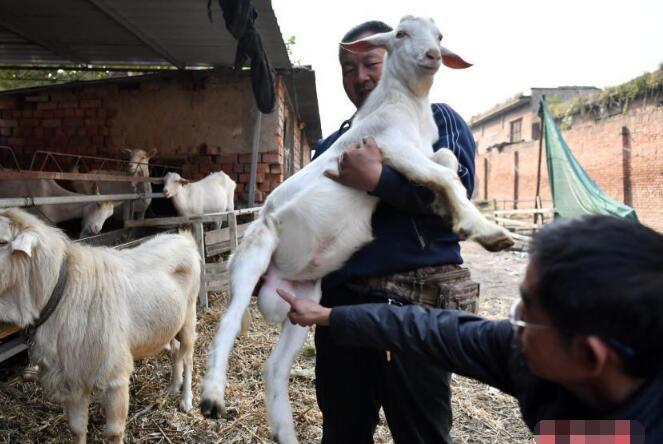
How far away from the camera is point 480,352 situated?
1333mm

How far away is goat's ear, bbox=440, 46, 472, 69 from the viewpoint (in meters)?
2.15

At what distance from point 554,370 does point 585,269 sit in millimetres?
225

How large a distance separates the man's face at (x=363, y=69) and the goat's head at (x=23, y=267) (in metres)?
1.87

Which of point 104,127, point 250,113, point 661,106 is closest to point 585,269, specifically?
point 250,113

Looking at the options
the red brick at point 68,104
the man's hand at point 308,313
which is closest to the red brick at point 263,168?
the red brick at point 68,104

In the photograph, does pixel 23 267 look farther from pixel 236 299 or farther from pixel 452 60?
pixel 452 60

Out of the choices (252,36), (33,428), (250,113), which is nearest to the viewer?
(33,428)

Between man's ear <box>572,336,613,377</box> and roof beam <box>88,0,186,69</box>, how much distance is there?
5.03 m

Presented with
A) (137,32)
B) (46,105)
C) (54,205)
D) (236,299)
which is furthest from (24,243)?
(46,105)

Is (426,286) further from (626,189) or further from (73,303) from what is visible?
(626,189)

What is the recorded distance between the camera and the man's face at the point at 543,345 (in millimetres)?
923

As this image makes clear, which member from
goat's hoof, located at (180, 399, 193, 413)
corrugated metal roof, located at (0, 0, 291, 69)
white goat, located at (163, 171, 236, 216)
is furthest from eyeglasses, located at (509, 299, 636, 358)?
white goat, located at (163, 171, 236, 216)

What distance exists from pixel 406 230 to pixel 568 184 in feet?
35.5

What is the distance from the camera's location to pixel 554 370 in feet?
3.13
